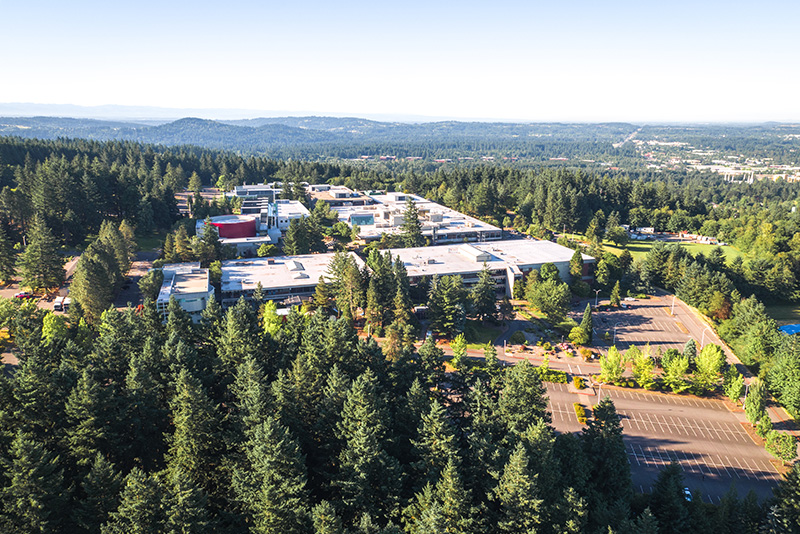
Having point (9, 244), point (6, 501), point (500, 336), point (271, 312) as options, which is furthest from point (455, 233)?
point (6, 501)

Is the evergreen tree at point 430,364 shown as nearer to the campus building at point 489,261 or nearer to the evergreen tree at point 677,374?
the evergreen tree at point 677,374

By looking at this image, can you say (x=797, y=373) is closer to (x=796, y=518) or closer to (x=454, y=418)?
(x=796, y=518)

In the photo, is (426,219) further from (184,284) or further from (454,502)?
(454,502)

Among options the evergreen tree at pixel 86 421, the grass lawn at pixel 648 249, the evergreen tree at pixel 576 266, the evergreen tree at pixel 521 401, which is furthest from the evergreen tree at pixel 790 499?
the grass lawn at pixel 648 249

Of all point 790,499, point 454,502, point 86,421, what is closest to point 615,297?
point 790,499

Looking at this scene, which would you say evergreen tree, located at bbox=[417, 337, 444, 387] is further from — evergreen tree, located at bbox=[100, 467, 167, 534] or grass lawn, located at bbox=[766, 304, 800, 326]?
grass lawn, located at bbox=[766, 304, 800, 326]

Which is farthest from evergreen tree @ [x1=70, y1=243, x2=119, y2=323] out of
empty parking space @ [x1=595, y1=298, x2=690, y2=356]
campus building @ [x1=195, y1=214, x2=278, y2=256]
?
empty parking space @ [x1=595, y1=298, x2=690, y2=356]
